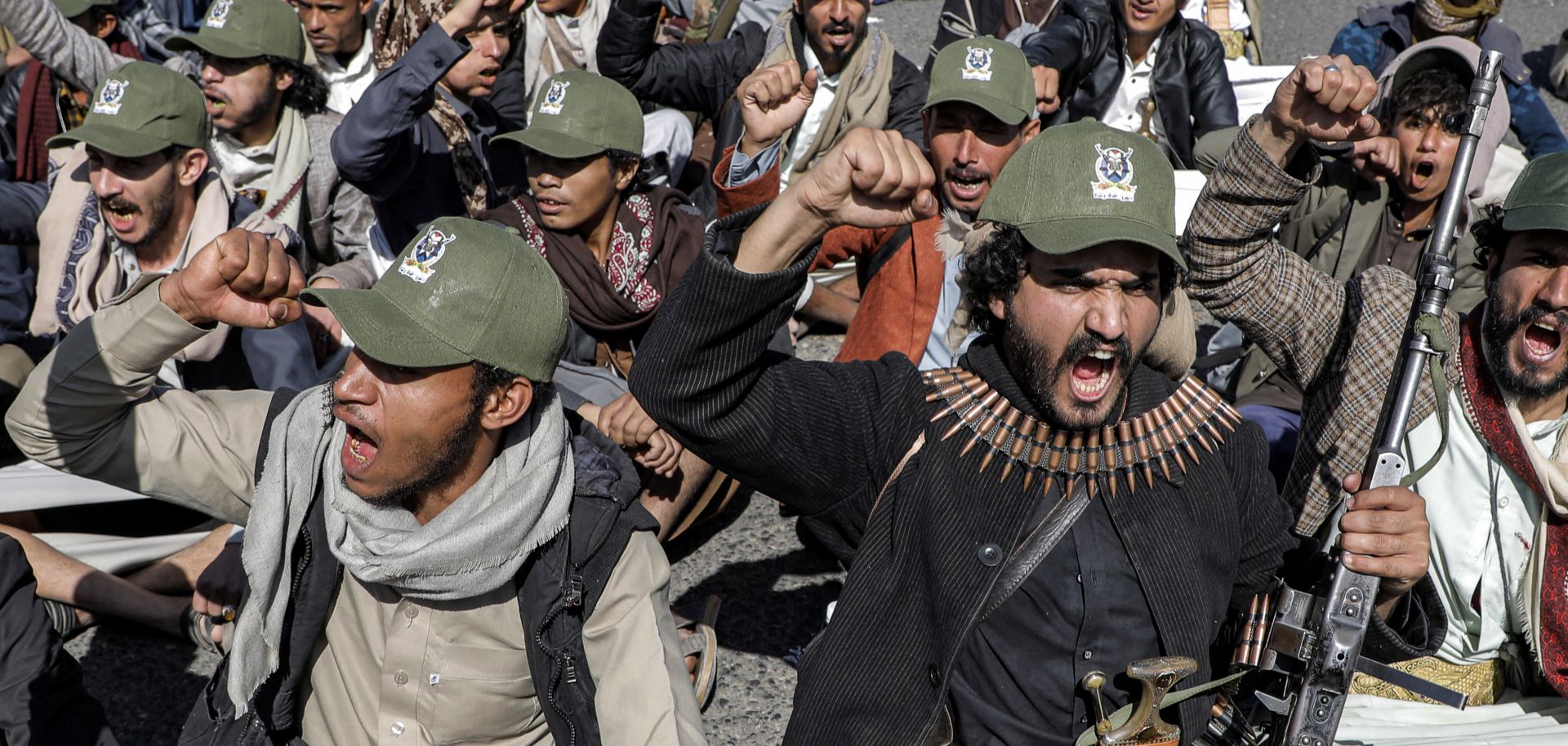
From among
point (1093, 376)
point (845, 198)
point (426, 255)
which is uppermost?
point (845, 198)

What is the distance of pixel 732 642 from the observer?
15.6 feet

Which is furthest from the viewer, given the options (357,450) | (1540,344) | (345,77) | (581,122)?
(345,77)

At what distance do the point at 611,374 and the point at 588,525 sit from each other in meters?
1.92

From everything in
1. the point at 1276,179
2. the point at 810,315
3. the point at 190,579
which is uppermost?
the point at 1276,179

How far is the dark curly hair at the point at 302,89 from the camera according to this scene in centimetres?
589

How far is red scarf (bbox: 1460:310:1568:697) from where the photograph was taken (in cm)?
347

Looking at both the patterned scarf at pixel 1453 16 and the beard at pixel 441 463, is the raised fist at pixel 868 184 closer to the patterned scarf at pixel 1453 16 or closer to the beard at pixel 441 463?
the beard at pixel 441 463

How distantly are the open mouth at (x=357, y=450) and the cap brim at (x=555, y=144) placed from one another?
2.21 metres

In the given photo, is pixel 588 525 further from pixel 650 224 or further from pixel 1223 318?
pixel 650 224

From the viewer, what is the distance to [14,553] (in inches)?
113

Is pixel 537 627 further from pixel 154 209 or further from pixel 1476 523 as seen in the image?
pixel 154 209

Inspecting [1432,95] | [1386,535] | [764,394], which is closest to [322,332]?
[764,394]

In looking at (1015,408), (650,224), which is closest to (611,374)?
(650,224)

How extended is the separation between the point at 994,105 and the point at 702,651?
2112 millimetres
